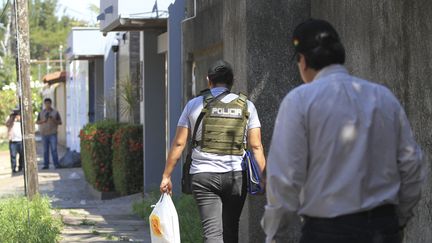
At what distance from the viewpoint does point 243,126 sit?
22.6 ft

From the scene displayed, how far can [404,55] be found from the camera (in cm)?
642

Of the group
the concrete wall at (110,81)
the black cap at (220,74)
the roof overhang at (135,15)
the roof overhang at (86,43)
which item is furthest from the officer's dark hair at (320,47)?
the roof overhang at (86,43)

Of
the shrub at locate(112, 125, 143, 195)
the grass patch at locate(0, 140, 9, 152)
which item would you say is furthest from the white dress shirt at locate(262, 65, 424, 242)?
the grass patch at locate(0, 140, 9, 152)

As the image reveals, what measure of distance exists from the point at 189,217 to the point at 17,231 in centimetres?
189

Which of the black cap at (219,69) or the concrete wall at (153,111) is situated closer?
the black cap at (219,69)

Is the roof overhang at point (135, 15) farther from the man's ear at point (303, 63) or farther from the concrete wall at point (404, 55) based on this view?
the man's ear at point (303, 63)

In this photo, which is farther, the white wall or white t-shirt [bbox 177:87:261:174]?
the white wall

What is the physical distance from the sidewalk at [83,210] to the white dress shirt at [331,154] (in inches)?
250

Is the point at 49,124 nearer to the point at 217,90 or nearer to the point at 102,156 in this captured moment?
the point at 102,156

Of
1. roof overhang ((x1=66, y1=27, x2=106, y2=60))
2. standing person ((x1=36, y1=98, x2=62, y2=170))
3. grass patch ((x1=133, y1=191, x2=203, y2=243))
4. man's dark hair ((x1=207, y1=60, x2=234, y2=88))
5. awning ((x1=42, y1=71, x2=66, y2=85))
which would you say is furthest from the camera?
awning ((x1=42, y1=71, x2=66, y2=85))

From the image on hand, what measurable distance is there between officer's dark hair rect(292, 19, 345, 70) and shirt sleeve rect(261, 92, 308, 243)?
0.23 metres

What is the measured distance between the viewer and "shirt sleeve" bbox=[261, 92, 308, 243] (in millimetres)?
3869

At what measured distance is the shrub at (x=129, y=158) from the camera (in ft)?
52.4

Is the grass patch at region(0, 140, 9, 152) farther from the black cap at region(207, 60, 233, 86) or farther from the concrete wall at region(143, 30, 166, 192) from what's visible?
the black cap at region(207, 60, 233, 86)
